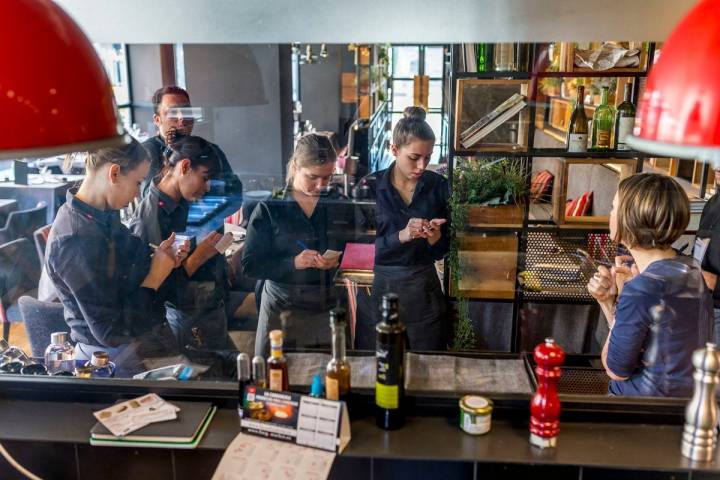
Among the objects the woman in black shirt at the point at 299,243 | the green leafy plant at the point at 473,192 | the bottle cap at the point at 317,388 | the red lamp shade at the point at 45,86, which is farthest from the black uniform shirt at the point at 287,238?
the red lamp shade at the point at 45,86

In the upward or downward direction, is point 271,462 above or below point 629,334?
below

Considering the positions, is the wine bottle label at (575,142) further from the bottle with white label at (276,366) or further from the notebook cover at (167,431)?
the notebook cover at (167,431)

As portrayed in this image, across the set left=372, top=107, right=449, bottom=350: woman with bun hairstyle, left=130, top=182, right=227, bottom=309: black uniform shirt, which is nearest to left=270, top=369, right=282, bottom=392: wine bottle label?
left=372, top=107, right=449, bottom=350: woman with bun hairstyle

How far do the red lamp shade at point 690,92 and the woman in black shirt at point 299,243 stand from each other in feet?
3.77

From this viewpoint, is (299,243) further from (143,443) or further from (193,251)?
(143,443)

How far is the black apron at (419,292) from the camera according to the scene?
169 centimetres

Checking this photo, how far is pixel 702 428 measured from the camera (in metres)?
1.13

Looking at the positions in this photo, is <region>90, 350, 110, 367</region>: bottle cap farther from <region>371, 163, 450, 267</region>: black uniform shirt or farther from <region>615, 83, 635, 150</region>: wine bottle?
<region>615, 83, 635, 150</region>: wine bottle

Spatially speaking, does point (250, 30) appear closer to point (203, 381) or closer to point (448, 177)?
point (448, 177)

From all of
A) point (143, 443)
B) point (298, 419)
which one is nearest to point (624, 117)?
point (298, 419)

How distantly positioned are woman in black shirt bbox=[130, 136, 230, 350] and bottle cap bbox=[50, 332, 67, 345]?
0.27 meters

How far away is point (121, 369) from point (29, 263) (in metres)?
0.44

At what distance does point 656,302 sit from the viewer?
135 cm

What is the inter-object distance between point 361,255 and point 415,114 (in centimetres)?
41
